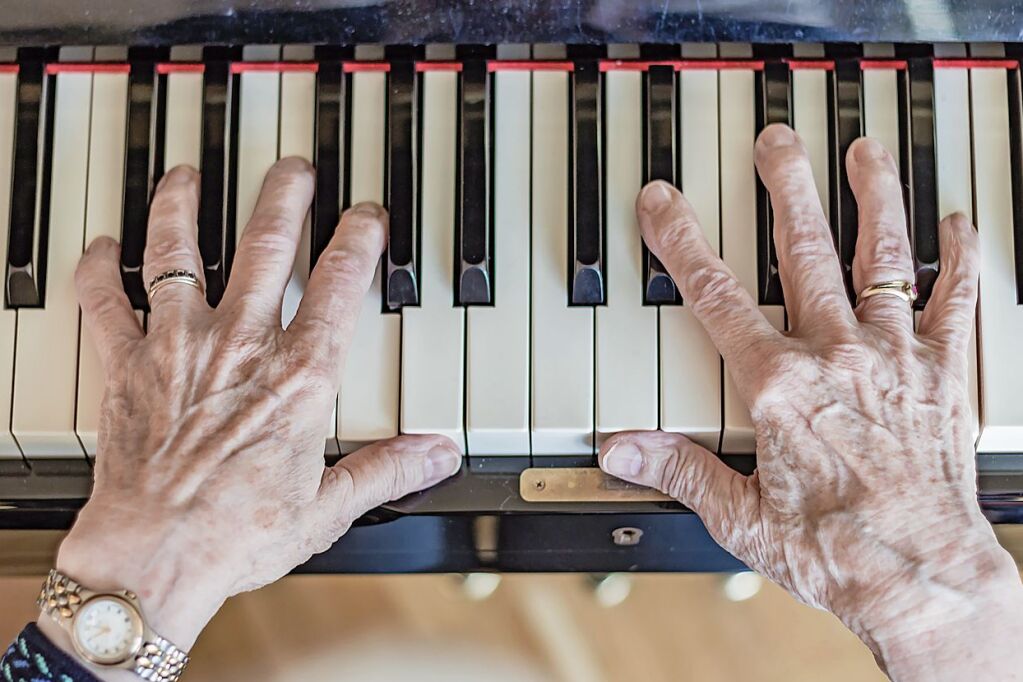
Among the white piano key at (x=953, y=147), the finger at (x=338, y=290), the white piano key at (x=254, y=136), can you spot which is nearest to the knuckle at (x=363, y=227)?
the finger at (x=338, y=290)

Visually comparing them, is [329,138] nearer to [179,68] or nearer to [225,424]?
[179,68]

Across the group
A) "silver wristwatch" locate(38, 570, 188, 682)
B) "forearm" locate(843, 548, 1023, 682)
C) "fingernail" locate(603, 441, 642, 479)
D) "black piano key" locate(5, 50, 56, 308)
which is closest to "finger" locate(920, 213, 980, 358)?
"forearm" locate(843, 548, 1023, 682)

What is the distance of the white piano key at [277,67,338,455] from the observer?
101cm

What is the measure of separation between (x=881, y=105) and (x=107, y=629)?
35.7 inches

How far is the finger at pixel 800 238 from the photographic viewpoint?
0.95m

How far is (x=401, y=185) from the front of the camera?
990mm

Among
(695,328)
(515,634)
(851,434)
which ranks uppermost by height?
(695,328)

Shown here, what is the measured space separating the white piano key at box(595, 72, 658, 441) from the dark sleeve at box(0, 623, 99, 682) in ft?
1.75

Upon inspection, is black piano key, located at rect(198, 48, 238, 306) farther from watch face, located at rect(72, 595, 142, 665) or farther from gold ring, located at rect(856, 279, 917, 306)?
gold ring, located at rect(856, 279, 917, 306)

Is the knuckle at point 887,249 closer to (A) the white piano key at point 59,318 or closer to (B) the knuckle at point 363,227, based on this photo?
(B) the knuckle at point 363,227

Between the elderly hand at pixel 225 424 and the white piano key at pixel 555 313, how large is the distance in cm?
11

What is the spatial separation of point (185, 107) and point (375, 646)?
620 mm

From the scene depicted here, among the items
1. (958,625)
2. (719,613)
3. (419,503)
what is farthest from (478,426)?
(958,625)

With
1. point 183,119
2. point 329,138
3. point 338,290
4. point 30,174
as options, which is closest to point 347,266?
point 338,290
